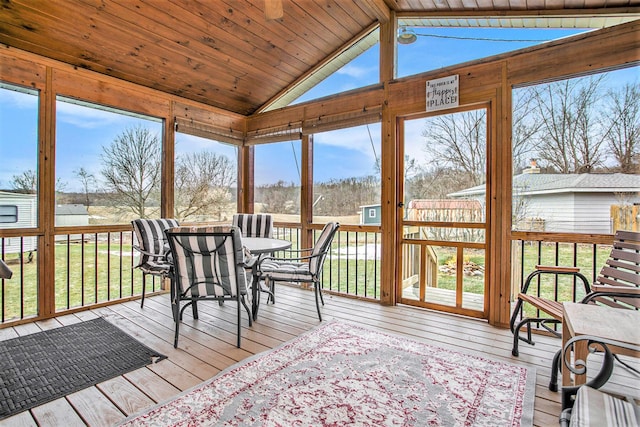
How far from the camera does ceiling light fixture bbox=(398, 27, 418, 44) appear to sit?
142 inches

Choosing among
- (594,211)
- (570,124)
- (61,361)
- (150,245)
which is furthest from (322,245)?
(570,124)

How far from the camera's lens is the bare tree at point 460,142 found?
325 cm

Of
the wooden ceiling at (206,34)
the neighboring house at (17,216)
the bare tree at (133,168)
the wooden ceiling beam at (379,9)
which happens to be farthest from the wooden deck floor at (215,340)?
the wooden ceiling beam at (379,9)

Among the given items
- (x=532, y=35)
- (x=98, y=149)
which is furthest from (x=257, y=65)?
(x=532, y=35)

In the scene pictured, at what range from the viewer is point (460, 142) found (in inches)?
133

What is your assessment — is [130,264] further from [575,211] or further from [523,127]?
[575,211]

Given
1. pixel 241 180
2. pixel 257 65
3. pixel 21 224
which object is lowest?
pixel 21 224

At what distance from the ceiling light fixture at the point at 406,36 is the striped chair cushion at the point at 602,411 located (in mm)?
3542

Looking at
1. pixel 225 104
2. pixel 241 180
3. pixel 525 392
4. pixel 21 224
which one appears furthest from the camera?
pixel 241 180

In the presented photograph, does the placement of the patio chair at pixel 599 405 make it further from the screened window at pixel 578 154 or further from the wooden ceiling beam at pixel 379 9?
the wooden ceiling beam at pixel 379 9

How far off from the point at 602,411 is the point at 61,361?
10.00ft

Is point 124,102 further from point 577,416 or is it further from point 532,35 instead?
point 577,416

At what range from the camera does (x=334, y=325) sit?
3.01 metres

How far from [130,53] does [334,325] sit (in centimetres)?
344
